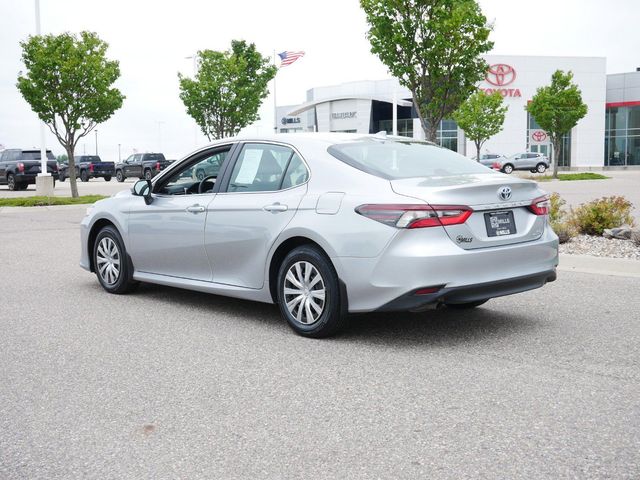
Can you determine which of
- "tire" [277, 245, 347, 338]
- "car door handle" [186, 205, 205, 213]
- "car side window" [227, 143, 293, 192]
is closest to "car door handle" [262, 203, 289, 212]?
"car side window" [227, 143, 293, 192]

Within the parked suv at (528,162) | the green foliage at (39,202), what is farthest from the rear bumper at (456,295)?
the parked suv at (528,162)

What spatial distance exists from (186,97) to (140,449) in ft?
121

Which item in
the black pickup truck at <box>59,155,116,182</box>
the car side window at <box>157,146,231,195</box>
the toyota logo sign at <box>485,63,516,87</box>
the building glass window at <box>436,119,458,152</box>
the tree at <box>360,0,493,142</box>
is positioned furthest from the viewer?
the building glass window at <box>436,119,458,152</box>

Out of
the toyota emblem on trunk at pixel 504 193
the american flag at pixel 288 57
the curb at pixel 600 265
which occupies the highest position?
the american flag at pixel 288 57

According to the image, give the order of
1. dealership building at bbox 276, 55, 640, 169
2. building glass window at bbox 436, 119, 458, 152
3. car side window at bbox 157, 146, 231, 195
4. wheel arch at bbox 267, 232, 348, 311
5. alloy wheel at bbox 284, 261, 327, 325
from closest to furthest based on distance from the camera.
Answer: wheel arch at bbox 267, 232, 348, 311 → alloy wheel at bbox 284, 261, 327, 325 → car side window at bbox 157, 146, 231, 195 → dealership building at bbox 276, 55, 640, 169 → building glass window at bbox 436, 119, 458, 152

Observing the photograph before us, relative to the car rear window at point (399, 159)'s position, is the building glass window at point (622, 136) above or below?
above

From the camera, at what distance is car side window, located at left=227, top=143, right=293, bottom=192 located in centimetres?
648

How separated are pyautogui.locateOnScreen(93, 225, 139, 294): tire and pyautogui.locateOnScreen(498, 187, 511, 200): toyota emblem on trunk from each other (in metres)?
3.91

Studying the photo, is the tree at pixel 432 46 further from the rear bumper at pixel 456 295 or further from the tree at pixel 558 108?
the tree at pixel 558 108

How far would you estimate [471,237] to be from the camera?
555 cm

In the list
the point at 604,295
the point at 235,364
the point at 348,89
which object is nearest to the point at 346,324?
the point at 235,364

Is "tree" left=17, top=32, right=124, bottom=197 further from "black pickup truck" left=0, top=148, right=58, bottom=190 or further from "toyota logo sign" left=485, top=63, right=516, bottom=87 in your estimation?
"toyota logo sign" left=485, top=63, right=516, bottom=87

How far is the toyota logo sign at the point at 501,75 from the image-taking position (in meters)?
72.2

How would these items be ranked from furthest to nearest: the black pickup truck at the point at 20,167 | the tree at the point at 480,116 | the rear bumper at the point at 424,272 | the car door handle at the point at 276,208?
the tree at the point at 480,116 < the black pickup truck at the point at 20,167 < the car door handle at the point at 276,208 < the rear bumper at the point at 424,272
